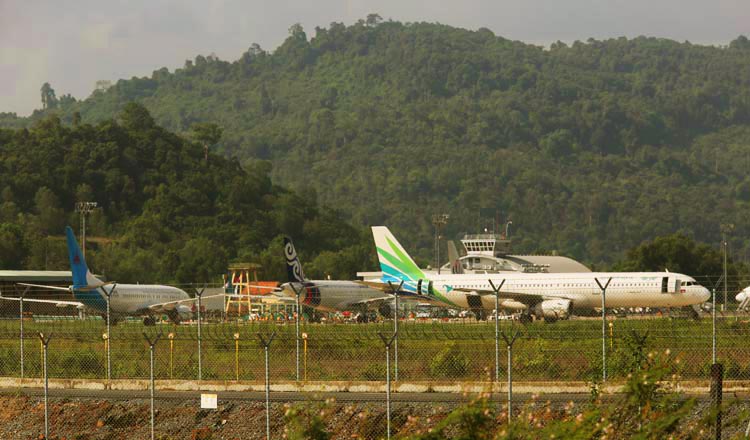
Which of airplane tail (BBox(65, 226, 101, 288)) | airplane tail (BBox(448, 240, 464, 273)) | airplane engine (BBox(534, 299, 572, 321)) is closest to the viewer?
airplane engine (BBox(534, 299, 572, 321))

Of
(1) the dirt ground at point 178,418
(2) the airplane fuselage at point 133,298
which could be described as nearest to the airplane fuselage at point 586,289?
(2) the airplane fuselage at point 133,298

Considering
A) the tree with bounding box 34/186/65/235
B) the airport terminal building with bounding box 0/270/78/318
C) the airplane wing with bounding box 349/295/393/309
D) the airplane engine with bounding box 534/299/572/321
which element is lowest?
the airplane wing with bounding box 349/295/393/309

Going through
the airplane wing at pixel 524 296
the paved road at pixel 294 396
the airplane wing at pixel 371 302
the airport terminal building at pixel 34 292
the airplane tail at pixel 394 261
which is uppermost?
the airplane tail at pixel 394 261

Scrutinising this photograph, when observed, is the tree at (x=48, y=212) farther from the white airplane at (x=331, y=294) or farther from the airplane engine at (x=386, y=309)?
the airplane engine at (x=386, y=309)

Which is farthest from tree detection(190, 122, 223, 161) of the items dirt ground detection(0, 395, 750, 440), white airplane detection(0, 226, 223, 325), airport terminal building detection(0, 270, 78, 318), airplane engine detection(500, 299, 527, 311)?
dirt ground detection(0, 395, 750, 440)

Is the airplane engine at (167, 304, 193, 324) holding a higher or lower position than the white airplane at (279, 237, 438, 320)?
lower

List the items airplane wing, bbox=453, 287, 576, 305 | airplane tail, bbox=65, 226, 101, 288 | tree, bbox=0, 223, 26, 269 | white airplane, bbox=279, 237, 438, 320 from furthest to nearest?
tree, bbox=0, 223, 26, 269
white airplane, bbox=279, 237, 438, 320
airplane tail, bbox=65, 226, 101, 288
airplane wing, bbox=453, 287, 576, 305

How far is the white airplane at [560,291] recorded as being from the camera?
54719mm

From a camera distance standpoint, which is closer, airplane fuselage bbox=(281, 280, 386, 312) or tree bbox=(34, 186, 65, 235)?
airplane fuselage bbox=(281, 280, 386, 312)

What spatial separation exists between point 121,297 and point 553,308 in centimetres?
2240

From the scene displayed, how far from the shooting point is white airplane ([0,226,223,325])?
5833 cm

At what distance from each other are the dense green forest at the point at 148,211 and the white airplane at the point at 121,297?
1876 inches

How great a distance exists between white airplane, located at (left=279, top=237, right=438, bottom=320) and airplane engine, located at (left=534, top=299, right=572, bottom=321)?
444 inches

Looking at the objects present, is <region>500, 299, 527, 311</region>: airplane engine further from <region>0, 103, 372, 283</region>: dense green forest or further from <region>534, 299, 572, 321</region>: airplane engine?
<region>0, 103, 372, 283</region>: dense green forest
